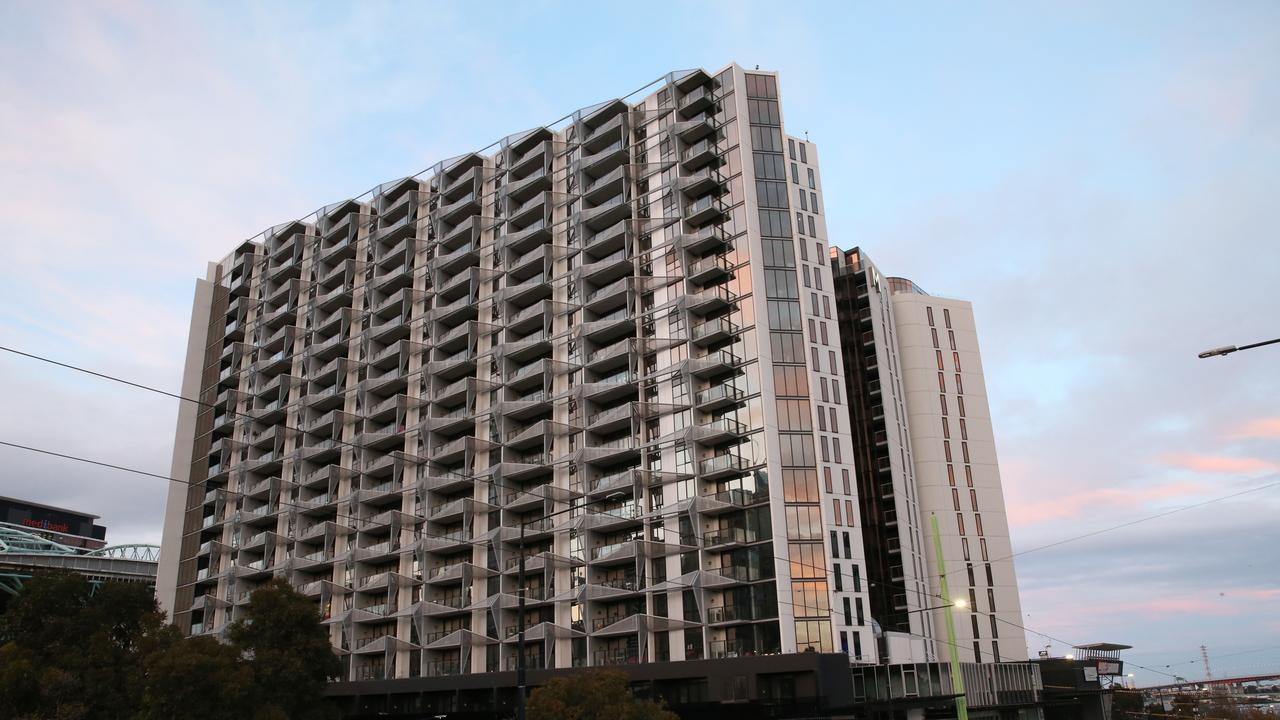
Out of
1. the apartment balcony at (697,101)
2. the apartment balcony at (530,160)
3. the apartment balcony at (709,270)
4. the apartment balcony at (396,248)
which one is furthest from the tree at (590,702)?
the apartment balcony at (396,248)

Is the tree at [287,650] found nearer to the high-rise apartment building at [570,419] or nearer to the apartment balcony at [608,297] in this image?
the high-rise apartment building at [570,419]

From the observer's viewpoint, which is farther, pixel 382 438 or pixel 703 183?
pixel 382 438

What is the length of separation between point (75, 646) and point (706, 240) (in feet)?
169

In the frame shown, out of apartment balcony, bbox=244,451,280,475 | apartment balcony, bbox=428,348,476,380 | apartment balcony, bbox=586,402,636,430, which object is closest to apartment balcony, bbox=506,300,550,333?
apartment balcony, bbox=428,348,476,380

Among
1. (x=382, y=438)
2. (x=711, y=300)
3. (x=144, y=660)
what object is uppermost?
(x=711, y=300)

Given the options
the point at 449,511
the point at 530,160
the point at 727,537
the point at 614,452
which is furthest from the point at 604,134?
the point at 727,537

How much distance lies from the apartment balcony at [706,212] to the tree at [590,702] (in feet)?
128

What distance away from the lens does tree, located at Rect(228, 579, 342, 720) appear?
57.4 metres

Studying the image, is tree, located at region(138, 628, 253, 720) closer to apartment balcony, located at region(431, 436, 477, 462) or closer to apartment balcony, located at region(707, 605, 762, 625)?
apartment balcony, located at region(431, 436, 477, 462)

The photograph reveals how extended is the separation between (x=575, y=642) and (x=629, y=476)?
1303cm

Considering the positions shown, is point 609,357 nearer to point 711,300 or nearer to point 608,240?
point 711,300

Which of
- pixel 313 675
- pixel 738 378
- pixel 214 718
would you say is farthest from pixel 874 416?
pixel 214 718

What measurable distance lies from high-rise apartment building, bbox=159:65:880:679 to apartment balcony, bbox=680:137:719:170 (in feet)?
0.81

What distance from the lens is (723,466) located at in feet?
206
